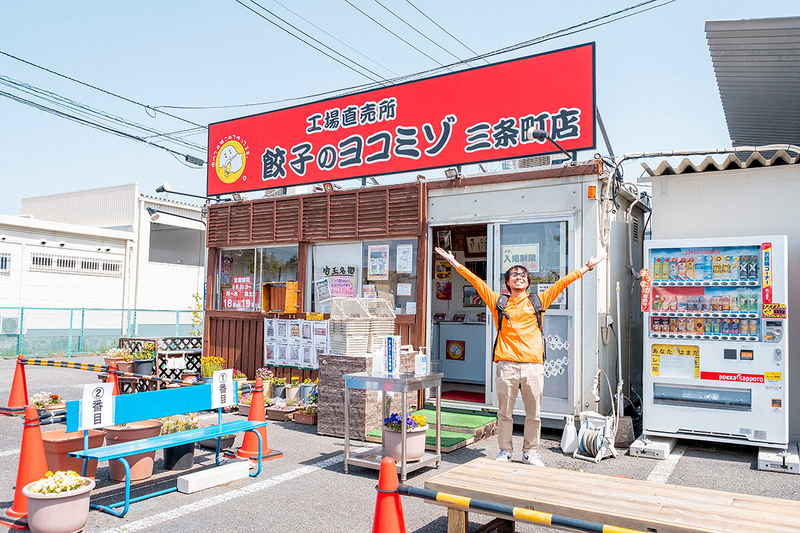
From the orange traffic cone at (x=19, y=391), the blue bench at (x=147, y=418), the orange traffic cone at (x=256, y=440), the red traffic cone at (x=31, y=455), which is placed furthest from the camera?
the orange traffic cone at (x=19, y=391)

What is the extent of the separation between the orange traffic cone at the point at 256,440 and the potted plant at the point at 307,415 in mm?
1551

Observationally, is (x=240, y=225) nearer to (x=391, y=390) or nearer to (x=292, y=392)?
(x=292, y=392)

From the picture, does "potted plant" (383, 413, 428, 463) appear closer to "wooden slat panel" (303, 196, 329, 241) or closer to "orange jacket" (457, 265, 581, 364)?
"orange jacket" (457, 265, 581, 364)

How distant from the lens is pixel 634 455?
7.02 m

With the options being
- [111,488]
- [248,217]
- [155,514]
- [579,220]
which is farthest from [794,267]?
[248,217]

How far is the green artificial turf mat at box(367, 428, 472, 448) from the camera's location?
7.17 meters

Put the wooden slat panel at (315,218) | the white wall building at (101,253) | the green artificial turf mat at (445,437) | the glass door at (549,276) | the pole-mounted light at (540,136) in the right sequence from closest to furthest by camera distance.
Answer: the green artificial turf mat at (445,437)
the pole-mounted light at (540,136)
the glass door at (549,276)
the wooden slat panel at (315,218)
the white wall building at (101,253)

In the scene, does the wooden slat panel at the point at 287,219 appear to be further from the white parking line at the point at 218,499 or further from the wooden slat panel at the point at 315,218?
the white parking line at the point at 218,499

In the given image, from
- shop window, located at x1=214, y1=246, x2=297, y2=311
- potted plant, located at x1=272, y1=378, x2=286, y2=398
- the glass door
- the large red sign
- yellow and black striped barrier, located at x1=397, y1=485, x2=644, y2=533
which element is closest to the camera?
yellow and black striped barrier, located at x1=397, y1=485, x2=644, y2=533

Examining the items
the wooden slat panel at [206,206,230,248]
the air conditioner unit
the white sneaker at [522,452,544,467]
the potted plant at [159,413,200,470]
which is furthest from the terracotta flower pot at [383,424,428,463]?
the air conditioner unit

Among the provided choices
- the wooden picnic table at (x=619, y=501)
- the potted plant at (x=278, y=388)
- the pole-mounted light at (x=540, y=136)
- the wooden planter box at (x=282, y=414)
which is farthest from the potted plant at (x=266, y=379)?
the wooden picnic table at (x=619, y=501)

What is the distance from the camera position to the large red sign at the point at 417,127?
26.9ft

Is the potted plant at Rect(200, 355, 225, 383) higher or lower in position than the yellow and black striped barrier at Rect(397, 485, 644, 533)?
lower

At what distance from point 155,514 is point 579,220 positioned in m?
5.96
